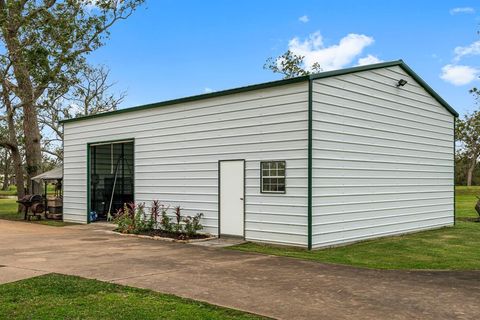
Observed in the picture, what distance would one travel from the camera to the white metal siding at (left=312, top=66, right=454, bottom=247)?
33.3 ft

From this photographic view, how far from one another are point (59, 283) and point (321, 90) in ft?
21.0

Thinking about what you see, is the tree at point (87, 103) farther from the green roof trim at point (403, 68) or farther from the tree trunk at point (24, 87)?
the green roof trim at point (403, 68)

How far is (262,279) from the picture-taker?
6.93 m

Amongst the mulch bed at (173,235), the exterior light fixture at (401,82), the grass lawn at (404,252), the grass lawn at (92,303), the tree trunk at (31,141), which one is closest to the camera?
the grass lawn at (92,303)

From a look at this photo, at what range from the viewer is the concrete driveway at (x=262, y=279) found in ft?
17.7

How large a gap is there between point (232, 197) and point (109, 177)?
23.4 feet

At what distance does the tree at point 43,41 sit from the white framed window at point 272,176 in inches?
384

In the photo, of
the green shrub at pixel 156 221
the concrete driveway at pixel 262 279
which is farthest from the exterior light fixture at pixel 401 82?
the concrete driveway at pixel 262 279

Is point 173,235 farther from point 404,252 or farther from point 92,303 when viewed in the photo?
point 92,303

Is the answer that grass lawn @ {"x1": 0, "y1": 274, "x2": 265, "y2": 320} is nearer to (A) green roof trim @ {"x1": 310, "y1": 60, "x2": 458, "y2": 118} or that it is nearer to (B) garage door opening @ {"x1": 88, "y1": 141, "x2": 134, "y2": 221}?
(A) green roof trim @ {"x1": 310, "y1": 60, "x2": 458, "y2": 118}

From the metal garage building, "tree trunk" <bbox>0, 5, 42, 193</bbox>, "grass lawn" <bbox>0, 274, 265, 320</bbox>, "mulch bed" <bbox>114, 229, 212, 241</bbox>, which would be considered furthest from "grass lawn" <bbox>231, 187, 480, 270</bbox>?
"tree trunk" <bbox>0, 5, 42, 193</bbox>

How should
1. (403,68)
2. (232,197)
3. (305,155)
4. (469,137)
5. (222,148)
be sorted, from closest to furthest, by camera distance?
(305,155), (232,197), (222,148), (403,68), (469,137)

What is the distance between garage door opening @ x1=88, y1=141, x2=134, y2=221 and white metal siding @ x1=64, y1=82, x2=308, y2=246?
123 cm

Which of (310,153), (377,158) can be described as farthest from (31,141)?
(377,158)
